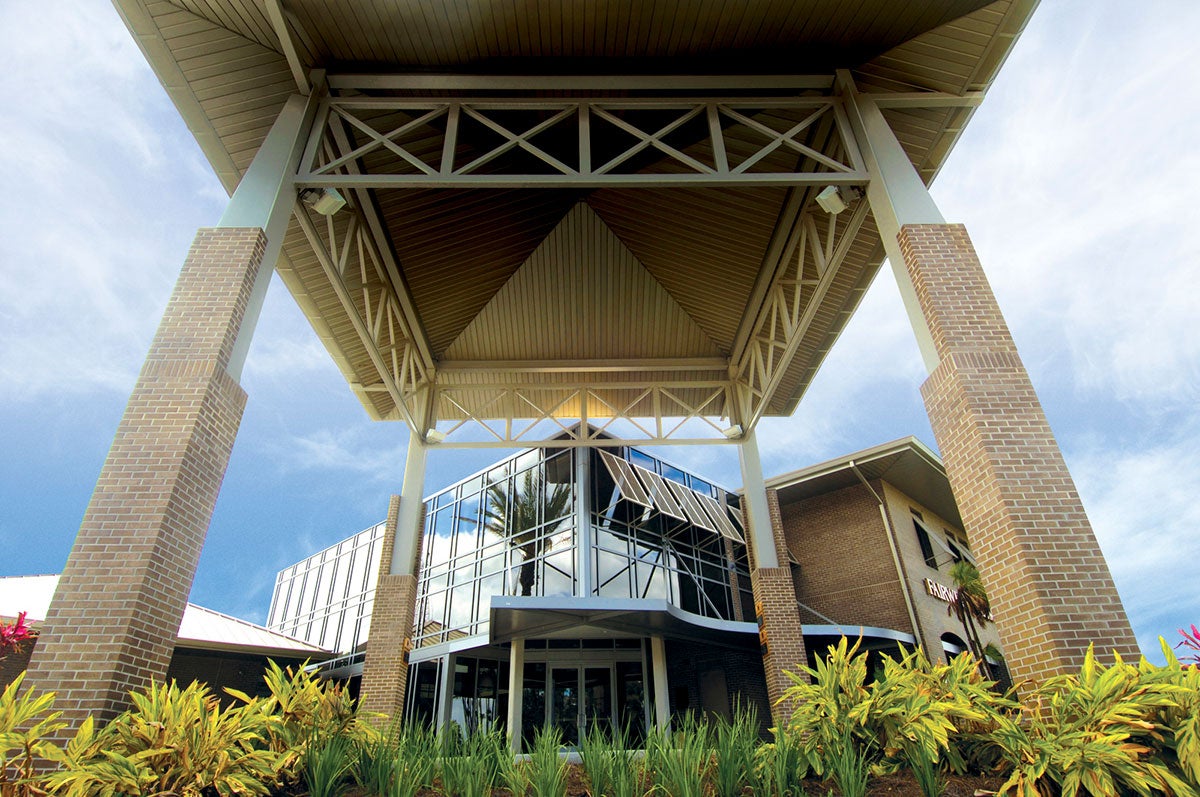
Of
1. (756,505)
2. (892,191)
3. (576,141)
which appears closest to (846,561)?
(756,505)

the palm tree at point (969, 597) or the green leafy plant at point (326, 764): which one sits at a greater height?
the palm tree at point (969, 597)

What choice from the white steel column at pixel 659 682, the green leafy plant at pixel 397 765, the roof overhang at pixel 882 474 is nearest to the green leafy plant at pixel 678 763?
the green leafy plant at pixel 397 765

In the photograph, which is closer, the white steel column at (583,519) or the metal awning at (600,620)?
the metal awning at (600,620)

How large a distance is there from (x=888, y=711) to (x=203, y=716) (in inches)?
199

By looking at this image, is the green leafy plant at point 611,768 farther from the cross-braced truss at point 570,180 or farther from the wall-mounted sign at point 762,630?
the wall-mounted sign at point 762,630

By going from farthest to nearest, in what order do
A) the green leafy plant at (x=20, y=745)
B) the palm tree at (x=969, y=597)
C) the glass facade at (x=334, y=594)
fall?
the glass facade at (x=334, y=594)
the palm tree at (x=969, y=597)
the green leafy plant at (x=20, y=745)

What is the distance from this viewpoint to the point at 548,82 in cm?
898

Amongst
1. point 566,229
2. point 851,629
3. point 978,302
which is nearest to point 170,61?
point 566,229

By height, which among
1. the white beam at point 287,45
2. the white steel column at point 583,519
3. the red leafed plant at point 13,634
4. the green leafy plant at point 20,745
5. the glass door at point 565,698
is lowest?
the green leafy plant at point 20,745

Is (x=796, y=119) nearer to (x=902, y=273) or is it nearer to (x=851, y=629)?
(x=902, y=273)

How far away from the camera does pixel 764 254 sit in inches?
496

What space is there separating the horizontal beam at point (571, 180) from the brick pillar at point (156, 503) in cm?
145

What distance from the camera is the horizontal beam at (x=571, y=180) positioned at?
8477mm

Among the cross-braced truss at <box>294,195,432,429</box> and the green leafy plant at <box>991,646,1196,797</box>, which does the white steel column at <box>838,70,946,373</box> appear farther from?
the cross-braced truss at <box>294,195,432,429</box>
